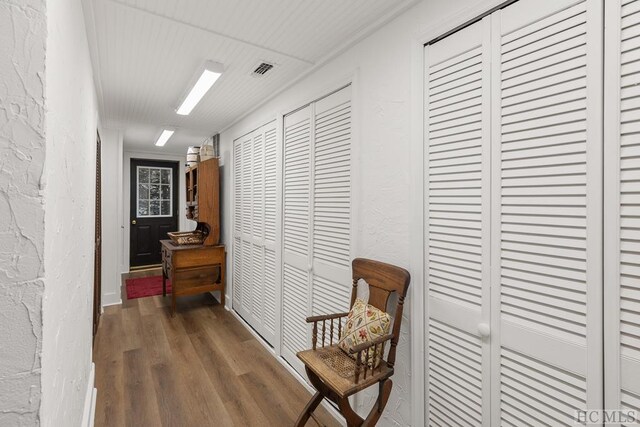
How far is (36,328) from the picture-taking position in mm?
731

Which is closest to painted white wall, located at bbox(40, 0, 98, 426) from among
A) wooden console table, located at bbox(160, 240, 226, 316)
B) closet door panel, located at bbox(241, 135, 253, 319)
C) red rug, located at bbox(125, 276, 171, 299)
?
closet door panel, located at bbox(241, 135, 253, 319)

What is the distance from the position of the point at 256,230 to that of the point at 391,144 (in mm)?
2148

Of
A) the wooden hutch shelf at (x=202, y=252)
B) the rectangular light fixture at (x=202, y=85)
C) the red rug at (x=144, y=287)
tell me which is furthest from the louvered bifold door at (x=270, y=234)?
the red rug at (x=144, y=287)

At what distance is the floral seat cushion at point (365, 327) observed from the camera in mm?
1597

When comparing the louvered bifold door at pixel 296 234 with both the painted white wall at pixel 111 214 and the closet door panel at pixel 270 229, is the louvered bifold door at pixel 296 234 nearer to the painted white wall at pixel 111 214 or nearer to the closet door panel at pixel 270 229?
the closet door panel at pixel 270 229

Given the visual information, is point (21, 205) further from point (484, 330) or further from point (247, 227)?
point (247, 227)

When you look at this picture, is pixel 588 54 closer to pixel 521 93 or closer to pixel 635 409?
pixel 521 93

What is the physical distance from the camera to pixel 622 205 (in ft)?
3.19

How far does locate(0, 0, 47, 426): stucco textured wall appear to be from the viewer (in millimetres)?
696

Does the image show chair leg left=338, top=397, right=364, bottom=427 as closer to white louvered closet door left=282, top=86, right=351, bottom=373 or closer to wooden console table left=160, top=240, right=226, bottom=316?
white louvered closet door left=282, top=86, right=351, bottom=373

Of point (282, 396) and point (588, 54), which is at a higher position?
point (588, 54)

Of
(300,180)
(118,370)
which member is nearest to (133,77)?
(300,180)

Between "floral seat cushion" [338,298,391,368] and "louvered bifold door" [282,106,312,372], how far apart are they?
2.67 feet

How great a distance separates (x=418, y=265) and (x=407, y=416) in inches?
31.8
